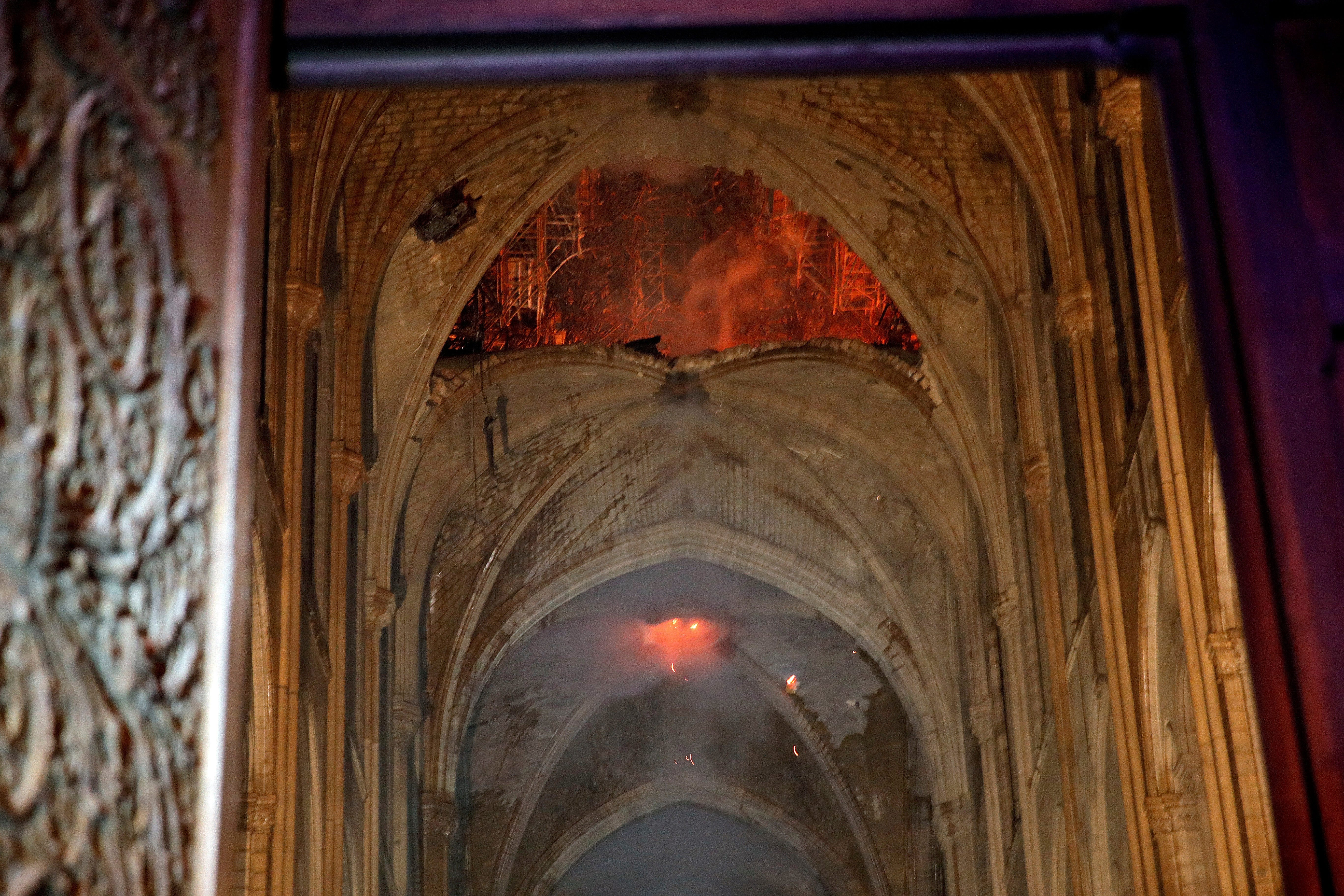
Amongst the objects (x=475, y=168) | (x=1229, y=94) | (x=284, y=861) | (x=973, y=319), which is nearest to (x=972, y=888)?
(x=973, y=319)

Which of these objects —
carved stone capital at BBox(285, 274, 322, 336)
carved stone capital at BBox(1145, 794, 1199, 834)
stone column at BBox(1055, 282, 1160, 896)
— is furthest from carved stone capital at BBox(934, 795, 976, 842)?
carved stone capital at BBox(285, 274, 322, 336)

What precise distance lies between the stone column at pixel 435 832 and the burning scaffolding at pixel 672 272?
4.59 metres

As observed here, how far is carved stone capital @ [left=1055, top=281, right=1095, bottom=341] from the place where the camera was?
10.7 meters

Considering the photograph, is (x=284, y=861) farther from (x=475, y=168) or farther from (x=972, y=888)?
(x=972, y=888)

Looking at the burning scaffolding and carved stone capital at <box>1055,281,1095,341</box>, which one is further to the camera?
the burning scaffolding

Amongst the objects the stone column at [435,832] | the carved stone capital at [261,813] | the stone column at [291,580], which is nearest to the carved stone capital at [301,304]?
the stone column at [291,580]

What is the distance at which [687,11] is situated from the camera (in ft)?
7.93

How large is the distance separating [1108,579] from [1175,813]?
1372 millimetres

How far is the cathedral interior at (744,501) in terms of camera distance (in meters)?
9.34

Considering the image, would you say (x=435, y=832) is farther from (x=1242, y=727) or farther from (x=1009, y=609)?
(x=1242, y=727)

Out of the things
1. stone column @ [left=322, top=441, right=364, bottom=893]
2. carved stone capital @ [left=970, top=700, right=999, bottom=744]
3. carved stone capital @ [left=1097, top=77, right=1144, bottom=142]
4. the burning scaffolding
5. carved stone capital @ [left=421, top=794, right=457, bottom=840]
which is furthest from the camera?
carved stone capital @ [left=421, top=794, right=457, bottom=840]

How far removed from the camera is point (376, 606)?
14.0 metres

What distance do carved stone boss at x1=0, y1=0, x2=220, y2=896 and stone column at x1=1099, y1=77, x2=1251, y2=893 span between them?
6493 mm

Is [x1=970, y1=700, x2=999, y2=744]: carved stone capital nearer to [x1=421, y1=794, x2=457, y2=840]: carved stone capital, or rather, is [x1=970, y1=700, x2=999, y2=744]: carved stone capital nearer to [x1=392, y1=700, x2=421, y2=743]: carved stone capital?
[x1=392, y1=700, x2=421, y2=743]: carved stone capital
